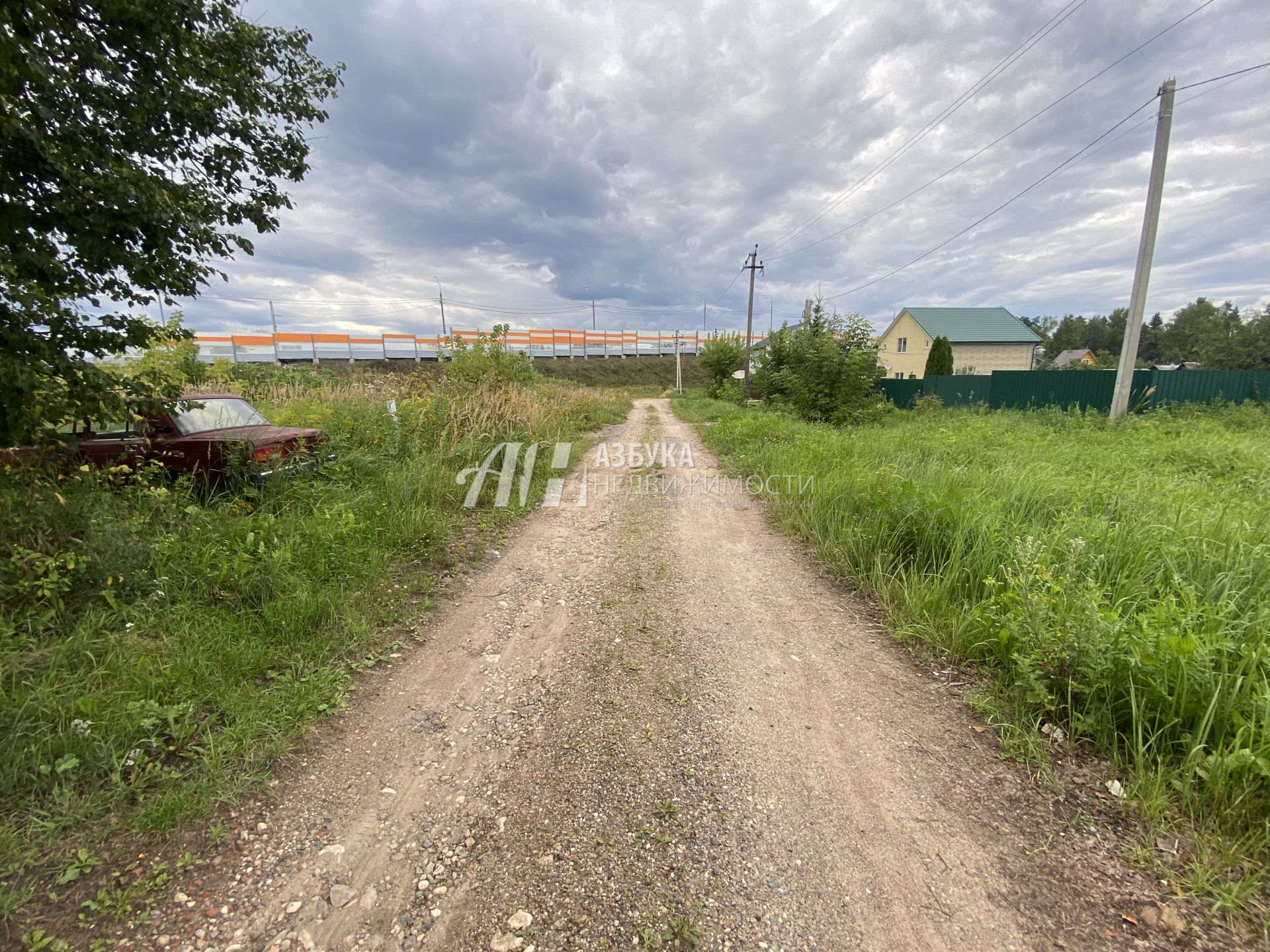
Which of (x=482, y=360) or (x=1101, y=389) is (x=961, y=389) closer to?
(x=1101, y=389)

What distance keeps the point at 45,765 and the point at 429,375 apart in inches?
434

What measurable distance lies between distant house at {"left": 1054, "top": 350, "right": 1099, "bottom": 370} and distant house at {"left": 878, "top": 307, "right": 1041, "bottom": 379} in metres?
20.2

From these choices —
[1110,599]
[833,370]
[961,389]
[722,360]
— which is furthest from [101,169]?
[722,360]

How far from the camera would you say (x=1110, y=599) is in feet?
8.85

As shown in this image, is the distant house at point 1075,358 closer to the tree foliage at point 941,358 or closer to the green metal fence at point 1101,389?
the tree foliage at point 941,358

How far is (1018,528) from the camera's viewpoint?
351 centimetres

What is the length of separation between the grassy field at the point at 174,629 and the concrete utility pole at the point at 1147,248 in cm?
1333

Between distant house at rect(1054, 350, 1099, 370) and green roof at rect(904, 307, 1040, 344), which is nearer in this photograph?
green roof at rect(904, 307, 1040, 344)

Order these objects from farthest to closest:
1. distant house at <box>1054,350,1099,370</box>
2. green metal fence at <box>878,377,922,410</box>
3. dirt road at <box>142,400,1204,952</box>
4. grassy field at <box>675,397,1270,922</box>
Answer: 1. distant house at <box>1054,350,1099,370</box>
2. green metal fence at <box>878,377,922,410</box>
3. grassy field at <box>675,397,1270,922</box>
4. dirt road at <box>142,400,1204,952</box>

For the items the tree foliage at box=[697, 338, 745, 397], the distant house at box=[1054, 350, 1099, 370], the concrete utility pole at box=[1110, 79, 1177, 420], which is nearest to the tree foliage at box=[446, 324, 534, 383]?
the concrete utility pole at box=[1110, 79, 1177, 420]

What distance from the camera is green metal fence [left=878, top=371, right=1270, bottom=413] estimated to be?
1149 centimetres

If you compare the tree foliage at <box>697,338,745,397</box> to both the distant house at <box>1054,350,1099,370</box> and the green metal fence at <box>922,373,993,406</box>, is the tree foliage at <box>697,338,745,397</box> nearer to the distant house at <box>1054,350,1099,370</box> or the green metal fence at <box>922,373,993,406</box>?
the green metal fence at <box>922,373,993,406</box>

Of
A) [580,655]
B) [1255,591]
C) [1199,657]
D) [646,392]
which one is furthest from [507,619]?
[646,392]

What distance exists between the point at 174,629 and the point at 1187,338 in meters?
90.0
